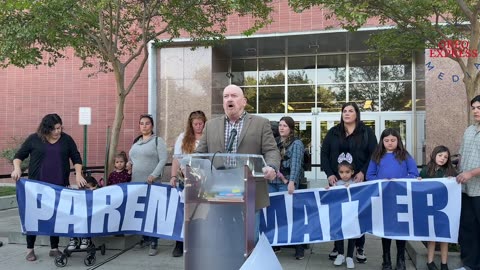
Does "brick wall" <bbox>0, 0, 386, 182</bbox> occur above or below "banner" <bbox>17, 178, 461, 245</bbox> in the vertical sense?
above

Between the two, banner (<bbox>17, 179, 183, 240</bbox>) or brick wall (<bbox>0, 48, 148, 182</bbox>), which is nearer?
banner (<bbox>17, 179, 183, 240</bbox>)

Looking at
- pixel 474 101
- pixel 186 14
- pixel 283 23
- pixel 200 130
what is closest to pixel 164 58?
pixel 283 23

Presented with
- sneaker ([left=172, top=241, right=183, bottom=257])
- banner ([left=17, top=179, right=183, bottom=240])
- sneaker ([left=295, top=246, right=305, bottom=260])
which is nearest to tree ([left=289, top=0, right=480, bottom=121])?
sneaker ([left=295, top=246, right=305, bottom=260])

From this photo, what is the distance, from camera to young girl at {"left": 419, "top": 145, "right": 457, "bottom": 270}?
201 inches

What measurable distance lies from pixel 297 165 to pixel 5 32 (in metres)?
6.05

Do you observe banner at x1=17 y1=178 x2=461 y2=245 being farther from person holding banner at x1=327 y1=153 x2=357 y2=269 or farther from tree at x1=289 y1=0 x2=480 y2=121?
tree at x1=289 y1=0 x2=480 y2=121

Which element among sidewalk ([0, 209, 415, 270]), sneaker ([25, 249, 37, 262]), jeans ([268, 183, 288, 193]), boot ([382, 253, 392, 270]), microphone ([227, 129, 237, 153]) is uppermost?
microphone ([227, 129, 237, 153])

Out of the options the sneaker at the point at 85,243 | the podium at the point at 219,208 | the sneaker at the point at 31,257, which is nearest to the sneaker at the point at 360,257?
the podium at the point at 219,208

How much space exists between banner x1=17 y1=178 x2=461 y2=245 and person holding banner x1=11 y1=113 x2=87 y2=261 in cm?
15

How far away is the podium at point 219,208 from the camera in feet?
10.1

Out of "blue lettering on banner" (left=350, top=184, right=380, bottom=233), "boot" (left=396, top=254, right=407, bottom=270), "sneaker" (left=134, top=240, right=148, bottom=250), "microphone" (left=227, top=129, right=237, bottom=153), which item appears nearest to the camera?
"microphone" (left=227, top=129, right=237, bottom=153)

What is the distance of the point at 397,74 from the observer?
16094 mm

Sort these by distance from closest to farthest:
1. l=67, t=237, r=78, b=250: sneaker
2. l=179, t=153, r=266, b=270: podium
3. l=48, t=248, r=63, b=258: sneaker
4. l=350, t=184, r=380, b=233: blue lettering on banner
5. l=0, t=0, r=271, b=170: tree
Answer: l=179, t=153, r=266, b=270: podium, l=350, t=184, r=380, b=233: blue lettering on banner, l=48, t=248, r=63, b=258: sneaker, l=67, t=237, r=78, b=250: sneaker, l=0, t=0, r=271, b=170: tree

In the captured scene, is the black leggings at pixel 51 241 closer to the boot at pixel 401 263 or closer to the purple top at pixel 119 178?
the purple top at pixel 119 178
